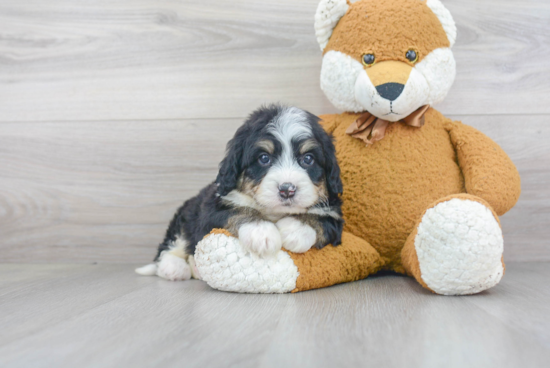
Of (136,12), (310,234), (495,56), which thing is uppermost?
(136,12)

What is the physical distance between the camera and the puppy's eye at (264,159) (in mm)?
1643

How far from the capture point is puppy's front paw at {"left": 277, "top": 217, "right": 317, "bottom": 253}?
1640mm

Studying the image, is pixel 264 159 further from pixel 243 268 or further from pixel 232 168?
pixel 243 268

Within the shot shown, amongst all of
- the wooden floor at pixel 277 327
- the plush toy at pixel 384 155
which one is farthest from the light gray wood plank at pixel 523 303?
the plush toy at pixel 384 155

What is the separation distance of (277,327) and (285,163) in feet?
1.99

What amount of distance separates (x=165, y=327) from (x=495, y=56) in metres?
2.22

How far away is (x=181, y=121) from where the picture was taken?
2.58 metres

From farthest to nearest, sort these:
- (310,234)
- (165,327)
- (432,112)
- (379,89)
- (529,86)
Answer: (529,86), (432,112), (379,89), (310,234), (165,327)

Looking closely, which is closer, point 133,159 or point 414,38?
point 414,38

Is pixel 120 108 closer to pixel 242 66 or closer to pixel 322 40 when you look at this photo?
pixel 242 66

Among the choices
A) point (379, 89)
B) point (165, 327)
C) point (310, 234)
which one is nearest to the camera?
point (165, 327)

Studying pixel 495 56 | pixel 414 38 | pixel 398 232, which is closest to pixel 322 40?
pixel 414 38

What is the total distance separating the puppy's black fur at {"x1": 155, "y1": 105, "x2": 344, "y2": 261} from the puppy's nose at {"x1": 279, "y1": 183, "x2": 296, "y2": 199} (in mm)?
106

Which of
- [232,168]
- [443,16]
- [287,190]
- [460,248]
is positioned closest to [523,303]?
[460,248]
